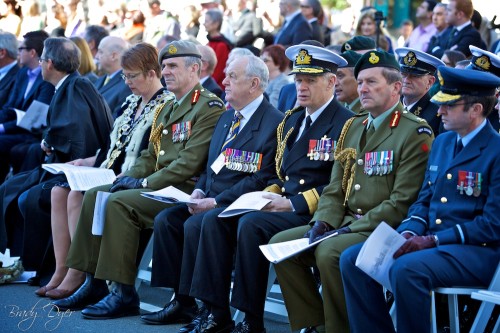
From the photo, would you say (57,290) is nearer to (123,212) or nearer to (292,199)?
(123,212)

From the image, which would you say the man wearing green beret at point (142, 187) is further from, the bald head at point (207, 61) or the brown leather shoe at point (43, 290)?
the bald head at point (207, 61)

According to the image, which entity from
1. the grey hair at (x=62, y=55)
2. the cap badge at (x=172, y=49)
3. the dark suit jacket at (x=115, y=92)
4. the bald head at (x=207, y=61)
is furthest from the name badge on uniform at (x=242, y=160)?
the dark suit jacket at (x=115, y=92)

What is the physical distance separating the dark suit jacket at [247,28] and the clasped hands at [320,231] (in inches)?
281

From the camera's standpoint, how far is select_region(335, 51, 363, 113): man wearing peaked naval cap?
7.46 metres

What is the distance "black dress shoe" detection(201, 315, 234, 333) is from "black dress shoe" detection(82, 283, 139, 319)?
3.26 feet

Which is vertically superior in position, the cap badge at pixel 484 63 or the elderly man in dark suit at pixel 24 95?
the cap badge at pixel 484 63

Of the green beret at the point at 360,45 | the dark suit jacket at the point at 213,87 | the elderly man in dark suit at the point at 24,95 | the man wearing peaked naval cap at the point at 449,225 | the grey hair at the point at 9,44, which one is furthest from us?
the grey hair at the point at 9,44

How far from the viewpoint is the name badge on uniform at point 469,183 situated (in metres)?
5.31

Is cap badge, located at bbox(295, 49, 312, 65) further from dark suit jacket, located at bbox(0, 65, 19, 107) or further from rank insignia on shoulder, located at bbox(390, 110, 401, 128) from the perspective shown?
dark suit jacket, located at bbox(0, 65, 19, 107)

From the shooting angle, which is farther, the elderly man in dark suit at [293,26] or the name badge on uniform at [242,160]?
the elderly man in dark suit at [293,26]

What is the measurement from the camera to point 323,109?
663cm

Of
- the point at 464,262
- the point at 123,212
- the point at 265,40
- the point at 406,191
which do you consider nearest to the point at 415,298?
the point at 464,262

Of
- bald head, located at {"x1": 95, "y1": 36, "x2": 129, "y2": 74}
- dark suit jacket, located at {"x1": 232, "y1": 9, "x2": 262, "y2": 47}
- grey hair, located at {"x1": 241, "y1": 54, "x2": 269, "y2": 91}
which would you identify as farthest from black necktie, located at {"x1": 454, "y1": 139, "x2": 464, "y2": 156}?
dark suit jacket, located at {"x1": 232, "y1": 9, "x2": 262, "y2": 47}

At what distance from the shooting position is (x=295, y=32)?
1212cm
